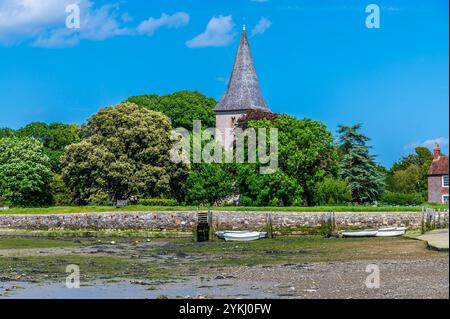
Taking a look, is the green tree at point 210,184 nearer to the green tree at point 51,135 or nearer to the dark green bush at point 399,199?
the dark green bush at point 399,199

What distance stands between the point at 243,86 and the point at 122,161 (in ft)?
62.9

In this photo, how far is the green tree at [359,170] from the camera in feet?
205

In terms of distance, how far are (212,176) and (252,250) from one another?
72.1ft

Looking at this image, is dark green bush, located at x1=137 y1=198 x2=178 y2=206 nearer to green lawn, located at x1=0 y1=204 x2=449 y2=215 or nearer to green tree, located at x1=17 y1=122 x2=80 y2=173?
green lawn, located at x1=0 y1=204 x2=449 y2=215

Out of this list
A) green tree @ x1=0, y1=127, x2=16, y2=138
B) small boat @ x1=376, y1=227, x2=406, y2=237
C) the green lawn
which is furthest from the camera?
green tree @ x1=0, y1=127, x2=16, y2=138

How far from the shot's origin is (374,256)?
102ft

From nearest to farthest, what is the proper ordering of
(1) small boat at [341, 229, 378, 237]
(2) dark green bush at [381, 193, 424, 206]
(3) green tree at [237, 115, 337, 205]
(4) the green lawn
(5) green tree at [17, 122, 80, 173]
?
(1) small boat at [341, 229, 378, 237]
(4) the green lawn
(3) green tree at [237, 115, 337, 205]
(2) dark green bush at [381, 193, 424, 206]
(5) green tree at [17, 122, 80, 173]

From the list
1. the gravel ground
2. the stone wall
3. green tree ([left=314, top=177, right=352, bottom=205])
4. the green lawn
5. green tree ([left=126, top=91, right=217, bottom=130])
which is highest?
green tree ([left=126, top=91, right=217, bottom=130])

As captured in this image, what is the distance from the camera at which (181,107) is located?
8781 cm

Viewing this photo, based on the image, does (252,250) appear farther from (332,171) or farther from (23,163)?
(23,163)

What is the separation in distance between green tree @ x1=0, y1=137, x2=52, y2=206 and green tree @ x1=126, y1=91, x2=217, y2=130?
2006cm

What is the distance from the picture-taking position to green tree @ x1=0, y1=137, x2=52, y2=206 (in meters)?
64.8

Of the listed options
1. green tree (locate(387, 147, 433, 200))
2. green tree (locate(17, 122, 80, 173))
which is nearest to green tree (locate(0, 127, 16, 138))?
green tree (locate(17, 122, 80, 173))

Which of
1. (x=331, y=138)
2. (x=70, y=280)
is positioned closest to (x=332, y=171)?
(x=331, y=138)
